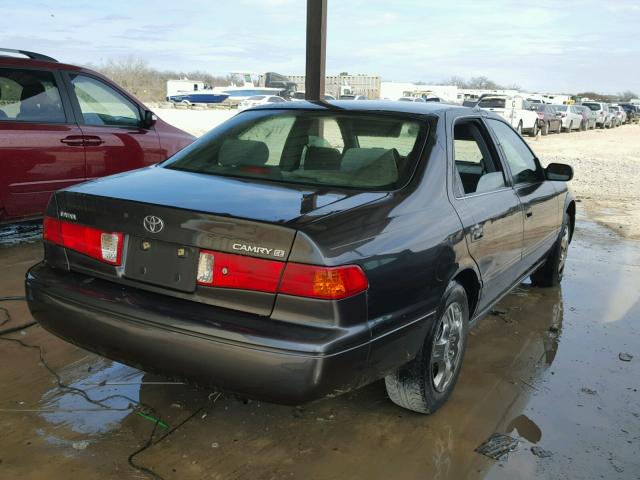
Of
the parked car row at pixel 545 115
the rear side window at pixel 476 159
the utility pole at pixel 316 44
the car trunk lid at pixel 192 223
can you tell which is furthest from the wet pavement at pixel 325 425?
the parked car row at pixel 545 115

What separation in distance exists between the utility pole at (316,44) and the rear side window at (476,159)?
417 centimetres

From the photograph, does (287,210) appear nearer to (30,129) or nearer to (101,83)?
(30,129)

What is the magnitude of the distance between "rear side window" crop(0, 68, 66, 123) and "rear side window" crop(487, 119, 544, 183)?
3968mm

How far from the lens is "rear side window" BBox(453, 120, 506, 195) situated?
11.9 feet

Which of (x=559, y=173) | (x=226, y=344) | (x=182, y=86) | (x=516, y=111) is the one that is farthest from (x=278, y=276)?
(x=182, y=86)

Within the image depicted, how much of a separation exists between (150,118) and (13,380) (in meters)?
3.87

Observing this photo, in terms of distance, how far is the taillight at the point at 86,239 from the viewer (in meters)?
2.69

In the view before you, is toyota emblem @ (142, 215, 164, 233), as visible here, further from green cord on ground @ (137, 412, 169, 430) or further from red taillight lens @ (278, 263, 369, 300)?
green cord on ground @ (137, 412, 169, 430)

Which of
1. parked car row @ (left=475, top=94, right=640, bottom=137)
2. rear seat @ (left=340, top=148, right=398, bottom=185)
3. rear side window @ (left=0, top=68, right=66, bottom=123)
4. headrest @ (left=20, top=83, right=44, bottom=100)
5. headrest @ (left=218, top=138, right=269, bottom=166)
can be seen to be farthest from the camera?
parked car row @ (left=475, top=94, right=640, bottom=137)

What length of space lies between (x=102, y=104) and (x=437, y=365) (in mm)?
4647

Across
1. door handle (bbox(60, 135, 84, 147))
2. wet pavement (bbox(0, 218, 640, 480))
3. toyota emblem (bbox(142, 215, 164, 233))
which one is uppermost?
door handle (bbox(60, 135, 84, 147))

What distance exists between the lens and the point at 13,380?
3342 millimetres

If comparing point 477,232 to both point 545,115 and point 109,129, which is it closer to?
point 109,129

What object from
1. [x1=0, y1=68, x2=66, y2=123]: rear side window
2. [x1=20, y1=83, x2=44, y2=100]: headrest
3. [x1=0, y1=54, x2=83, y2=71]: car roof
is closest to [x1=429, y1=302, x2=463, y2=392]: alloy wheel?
[x1=0, y1=68, x2=66, y2=123]: rear side window
